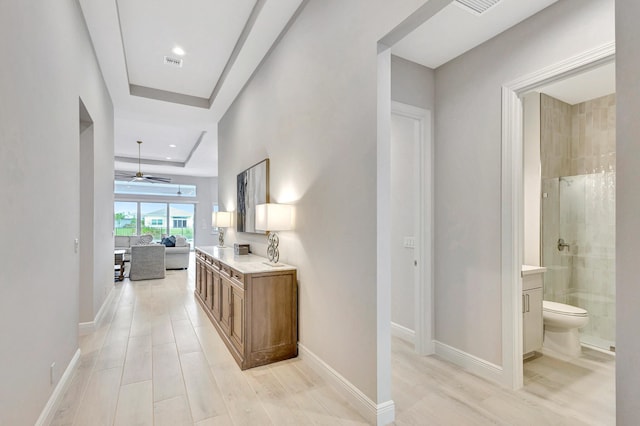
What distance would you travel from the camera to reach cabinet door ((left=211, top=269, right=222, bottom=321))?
3680 mm

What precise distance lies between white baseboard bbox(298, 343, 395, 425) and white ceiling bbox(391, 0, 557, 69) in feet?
9.21

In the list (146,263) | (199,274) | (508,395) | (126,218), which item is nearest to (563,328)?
(508,395)

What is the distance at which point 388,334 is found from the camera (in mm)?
2082

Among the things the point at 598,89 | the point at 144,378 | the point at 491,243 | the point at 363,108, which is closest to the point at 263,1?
the point at 363,108

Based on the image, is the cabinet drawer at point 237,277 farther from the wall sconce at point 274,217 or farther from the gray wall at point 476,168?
the gray wall at point 476,168

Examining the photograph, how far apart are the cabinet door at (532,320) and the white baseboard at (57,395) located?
3.65 m

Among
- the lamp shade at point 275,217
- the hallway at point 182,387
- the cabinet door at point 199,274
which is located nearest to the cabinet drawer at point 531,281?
the hallway at point 182,387

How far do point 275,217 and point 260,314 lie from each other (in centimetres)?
90

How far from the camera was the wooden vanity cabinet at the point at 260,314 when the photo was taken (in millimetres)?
2750

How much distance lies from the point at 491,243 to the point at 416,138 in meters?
1.24

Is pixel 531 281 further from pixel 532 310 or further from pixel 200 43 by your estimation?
pixel 200 43

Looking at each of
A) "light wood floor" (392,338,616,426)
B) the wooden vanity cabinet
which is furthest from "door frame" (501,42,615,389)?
the wooden vanity cabinet

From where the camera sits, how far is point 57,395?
2205mm

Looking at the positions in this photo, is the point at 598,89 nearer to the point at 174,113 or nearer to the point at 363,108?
the point at 363,108
